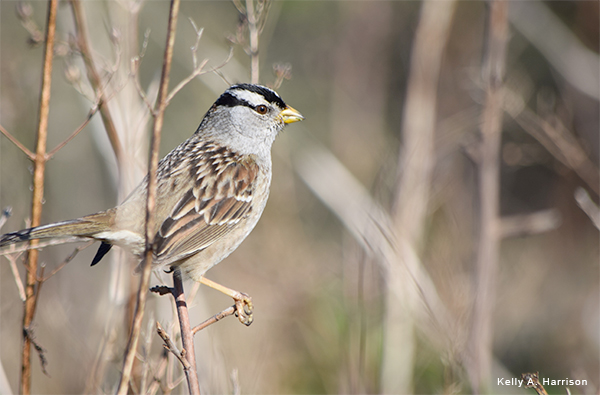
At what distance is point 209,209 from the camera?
317 cm

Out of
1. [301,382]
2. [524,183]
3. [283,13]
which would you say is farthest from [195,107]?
[524,183]

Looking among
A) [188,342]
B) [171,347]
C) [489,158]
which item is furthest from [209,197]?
[489,158]

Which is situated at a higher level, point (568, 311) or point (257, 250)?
point (257, 250)

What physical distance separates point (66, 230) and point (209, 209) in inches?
33.6

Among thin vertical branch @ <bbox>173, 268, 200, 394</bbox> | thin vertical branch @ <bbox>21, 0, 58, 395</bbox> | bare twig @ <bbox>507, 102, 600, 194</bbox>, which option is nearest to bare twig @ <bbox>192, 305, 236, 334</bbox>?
thin vertical branch @ <bbox>173, 268, 200, 394</bbox>

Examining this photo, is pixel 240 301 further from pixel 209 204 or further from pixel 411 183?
pixel 411 183

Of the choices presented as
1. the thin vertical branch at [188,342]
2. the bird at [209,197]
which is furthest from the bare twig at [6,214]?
the thin vertical branch at [188,342]

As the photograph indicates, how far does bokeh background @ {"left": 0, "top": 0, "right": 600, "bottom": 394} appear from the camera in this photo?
3283 mm

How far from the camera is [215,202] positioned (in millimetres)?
3199

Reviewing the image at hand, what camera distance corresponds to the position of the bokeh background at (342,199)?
3283 mm

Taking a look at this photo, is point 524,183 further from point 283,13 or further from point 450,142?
point 283,13

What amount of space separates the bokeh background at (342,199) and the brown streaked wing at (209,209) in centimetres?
22

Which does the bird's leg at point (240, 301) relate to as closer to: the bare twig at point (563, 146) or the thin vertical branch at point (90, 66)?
the thin vertical branch at point (90, 66)

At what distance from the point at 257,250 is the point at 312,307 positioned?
1.27 meters
